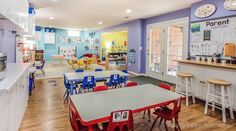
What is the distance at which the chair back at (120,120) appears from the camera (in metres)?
1.70

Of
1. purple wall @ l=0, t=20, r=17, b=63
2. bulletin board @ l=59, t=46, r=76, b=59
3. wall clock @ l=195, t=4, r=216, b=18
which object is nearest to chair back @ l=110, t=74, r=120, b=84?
purple wall @ l=0, t=20, r=17, b=63

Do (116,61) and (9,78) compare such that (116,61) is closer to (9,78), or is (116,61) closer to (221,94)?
(221,94)

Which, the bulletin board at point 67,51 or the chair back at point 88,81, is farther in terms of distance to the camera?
the bulletin board at point 67,51

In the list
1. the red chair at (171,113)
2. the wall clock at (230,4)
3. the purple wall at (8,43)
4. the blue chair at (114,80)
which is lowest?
the red chair at (171,113)

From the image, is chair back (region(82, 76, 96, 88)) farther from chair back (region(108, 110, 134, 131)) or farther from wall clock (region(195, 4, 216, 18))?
wall clock (region(195, 4, 216, 18))

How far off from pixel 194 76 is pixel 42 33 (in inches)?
445

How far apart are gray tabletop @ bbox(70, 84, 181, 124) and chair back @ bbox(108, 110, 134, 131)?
0.25 ft

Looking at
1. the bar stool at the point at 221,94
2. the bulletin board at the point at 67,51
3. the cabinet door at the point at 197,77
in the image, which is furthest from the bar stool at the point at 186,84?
the bulletin board at the point at 67,51

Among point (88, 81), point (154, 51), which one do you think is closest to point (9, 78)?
point (88, 81)

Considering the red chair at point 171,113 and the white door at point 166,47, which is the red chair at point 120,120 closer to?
the red chair at point 171,113

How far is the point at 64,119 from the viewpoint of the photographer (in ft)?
10.3

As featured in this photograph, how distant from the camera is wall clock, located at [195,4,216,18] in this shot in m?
4.20

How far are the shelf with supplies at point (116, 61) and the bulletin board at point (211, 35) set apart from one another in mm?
4485

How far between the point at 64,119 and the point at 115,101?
1504mm
